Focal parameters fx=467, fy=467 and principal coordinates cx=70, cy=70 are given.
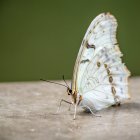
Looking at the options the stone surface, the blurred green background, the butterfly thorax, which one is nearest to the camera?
the stone surface

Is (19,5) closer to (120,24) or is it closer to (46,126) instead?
(120,24)

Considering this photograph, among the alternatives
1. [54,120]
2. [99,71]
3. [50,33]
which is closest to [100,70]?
[99,71]

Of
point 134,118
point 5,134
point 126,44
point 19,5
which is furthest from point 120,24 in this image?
point 5,134

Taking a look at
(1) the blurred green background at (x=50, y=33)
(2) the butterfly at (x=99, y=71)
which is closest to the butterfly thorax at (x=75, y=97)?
(2) the butterfly at (x=99, y=71)

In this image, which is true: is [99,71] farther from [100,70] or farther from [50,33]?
[50,33]

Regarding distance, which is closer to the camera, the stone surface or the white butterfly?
the stone surface

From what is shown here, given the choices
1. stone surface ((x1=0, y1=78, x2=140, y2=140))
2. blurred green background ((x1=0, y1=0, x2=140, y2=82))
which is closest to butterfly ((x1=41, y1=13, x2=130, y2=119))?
stone surface ((x1=0, y1=78, x2=140, y2=140))

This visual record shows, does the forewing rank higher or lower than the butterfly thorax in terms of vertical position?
higher

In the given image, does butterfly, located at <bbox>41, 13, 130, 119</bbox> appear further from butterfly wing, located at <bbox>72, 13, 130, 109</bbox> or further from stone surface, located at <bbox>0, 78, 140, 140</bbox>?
stone surface, located at <bbox>0, 78, 140, 140</bbox>
